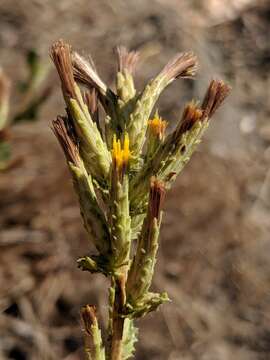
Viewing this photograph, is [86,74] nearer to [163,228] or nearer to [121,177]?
[121,177]

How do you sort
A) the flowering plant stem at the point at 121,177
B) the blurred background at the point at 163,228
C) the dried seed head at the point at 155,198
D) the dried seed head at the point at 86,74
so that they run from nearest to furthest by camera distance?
the dried seed head at the point at 155,198, the flowering plant stem at the point at 121,177, the dried seed head at the point at 86,74, the blurred background at the point at 163,228

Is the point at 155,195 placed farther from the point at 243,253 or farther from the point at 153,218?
the point at 243,253

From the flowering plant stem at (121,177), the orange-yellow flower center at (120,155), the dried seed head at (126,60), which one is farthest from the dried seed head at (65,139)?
the dried seed head at (126,60)

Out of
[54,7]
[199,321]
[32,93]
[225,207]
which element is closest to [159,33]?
[54,7]

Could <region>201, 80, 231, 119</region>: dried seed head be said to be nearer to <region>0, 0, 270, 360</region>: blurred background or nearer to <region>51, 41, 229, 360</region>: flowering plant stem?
<region>51, 41, 229, 360</region>: flowering plant stem

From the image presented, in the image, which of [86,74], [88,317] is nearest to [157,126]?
[86,74]

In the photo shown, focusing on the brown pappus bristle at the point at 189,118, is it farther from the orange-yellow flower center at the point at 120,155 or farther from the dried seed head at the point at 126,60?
the dried seed head at the point at 126,60

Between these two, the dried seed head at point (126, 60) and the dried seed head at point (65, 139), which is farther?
the dried seed head at point (126, 60)
